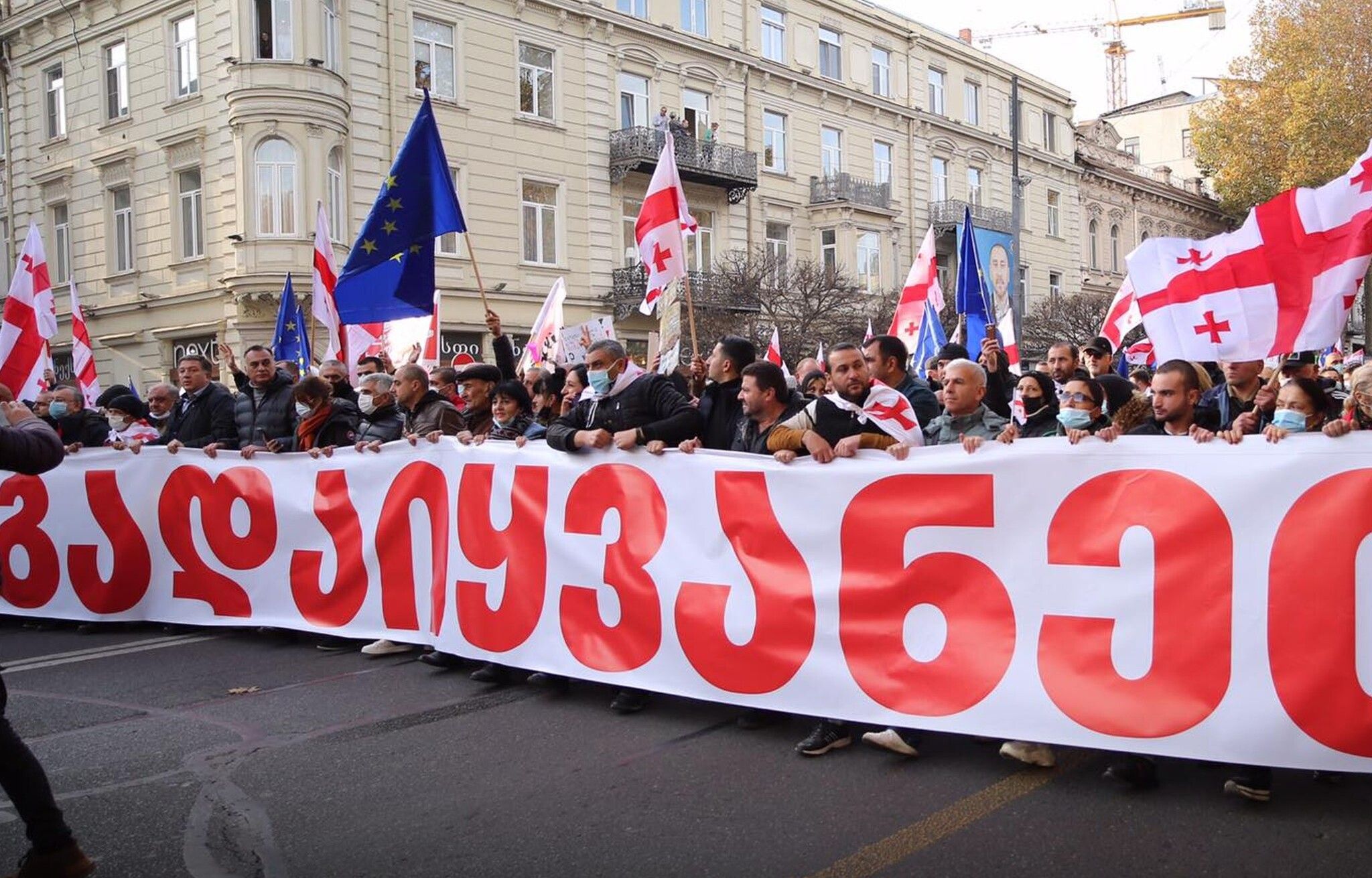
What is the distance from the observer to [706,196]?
31.5 meters

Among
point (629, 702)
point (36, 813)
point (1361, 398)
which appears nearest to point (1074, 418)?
point (1361, 398)

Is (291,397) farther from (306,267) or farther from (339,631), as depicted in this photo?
(306,267)

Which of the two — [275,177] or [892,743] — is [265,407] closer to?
[892,743]

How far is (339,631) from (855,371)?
11.7 ft

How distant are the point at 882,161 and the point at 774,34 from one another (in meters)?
6.06

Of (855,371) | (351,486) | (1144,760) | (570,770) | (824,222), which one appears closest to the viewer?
(1144,760)

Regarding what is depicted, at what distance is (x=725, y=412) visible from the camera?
6348 mm

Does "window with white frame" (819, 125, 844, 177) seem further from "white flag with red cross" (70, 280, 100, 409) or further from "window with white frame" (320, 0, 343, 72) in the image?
"white flag with red cross" (70, 280, 100, 409)

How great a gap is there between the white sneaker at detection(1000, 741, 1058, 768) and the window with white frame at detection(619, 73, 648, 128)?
85.6 feet

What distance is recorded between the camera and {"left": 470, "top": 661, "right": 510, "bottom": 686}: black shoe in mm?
6336

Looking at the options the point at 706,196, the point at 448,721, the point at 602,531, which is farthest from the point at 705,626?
the point at 706,196

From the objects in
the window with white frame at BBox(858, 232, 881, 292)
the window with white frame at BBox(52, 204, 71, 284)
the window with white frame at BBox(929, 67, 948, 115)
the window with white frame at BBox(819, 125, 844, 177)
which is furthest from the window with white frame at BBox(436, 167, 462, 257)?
the window with white frame at BBox(929, 67, 948, 115)

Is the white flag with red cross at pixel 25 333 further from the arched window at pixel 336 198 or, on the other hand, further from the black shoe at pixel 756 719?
the arched window at pixel 336 198

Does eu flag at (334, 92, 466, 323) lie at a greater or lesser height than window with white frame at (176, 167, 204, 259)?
lesser
